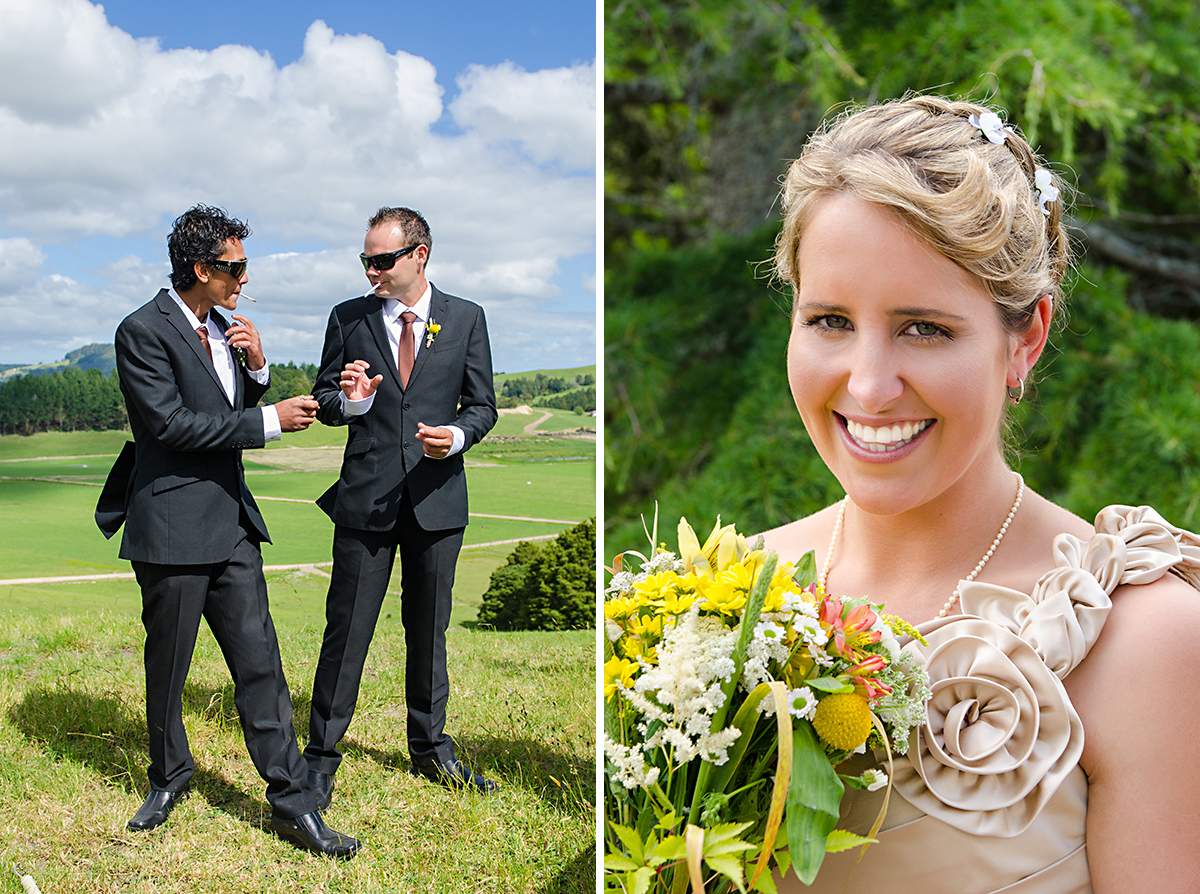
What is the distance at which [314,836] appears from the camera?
302 cm

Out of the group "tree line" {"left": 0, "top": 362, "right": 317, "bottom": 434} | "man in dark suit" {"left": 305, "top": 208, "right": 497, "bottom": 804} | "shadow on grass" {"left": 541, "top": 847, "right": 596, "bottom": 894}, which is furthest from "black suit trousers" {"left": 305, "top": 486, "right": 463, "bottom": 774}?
"tree line" {"left": 0, "top": 362, "right": 317, "bottom": 434}

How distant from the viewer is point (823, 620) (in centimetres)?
137

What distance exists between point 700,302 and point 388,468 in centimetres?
198

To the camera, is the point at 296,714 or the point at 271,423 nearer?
the point at 271,423

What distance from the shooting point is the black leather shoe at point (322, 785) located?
3180 mm

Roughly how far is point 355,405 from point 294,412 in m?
0.20

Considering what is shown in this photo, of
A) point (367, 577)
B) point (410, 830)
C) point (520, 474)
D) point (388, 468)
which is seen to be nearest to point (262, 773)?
point (410, 830)

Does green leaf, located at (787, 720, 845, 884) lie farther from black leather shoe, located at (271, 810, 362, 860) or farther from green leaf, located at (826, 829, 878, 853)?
black leather shoe, located at (271, 810, 362, 860)

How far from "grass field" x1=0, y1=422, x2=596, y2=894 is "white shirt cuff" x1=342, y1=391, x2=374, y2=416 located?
41.8 inches

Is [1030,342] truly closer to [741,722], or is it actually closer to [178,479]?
[741,722]

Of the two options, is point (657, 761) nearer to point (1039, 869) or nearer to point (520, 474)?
point (1039, 869)

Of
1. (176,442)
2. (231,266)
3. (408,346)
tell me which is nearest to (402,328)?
(408,346)

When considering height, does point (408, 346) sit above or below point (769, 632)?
above

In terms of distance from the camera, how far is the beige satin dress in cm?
142
